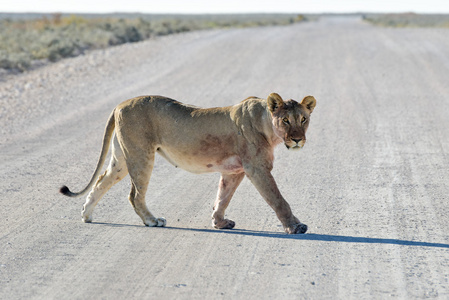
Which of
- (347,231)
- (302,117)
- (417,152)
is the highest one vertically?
(302,117)

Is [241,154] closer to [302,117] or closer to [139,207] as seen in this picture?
[302,117]

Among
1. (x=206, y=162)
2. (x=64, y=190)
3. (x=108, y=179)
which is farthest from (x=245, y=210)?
(x=64, y=190)

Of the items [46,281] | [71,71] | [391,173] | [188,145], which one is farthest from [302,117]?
[71,71]

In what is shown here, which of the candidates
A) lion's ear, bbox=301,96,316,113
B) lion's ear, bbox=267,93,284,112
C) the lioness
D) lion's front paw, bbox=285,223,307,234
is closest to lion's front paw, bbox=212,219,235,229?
the lioness

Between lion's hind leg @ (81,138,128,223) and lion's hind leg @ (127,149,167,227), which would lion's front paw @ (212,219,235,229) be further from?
lion's hind leg @ (81,138,128,223)

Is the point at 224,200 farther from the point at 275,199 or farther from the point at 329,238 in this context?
the point at 329,238

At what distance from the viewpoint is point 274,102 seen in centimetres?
610

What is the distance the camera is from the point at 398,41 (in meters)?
28.5

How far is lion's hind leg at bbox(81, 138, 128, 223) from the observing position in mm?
6852

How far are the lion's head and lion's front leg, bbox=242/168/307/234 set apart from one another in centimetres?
41

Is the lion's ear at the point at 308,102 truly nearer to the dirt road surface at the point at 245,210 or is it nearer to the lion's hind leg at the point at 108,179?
the dirt road surface at the point at 245,210

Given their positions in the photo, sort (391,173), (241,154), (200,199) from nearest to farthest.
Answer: (241,154)
(200,199)
(391,173)

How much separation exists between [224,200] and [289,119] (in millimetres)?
1110

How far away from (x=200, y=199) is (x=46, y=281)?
295cm
